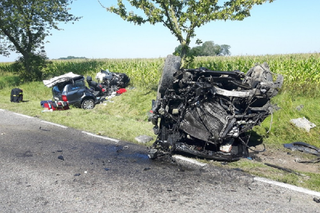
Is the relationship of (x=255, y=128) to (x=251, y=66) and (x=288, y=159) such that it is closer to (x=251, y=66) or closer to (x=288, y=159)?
(x=288, y=159)

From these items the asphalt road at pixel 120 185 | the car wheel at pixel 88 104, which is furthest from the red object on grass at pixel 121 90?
the asphalt road at pixel 120 185

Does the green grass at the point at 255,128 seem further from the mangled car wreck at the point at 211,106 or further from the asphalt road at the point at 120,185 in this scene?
the asphalt road at the point at 120,185

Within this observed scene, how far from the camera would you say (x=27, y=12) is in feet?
68.5

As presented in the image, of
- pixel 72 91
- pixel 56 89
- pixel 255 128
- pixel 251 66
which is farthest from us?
pixel 251 66

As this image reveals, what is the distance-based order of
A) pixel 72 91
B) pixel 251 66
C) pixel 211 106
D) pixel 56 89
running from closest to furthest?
pixel 211 106
pixel 72 91
pixel 56 89
pixel 251 66

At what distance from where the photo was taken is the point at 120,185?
4.96 metres

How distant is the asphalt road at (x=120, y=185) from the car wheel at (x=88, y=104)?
21.4ft

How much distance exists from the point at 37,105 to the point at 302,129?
11.7 metres

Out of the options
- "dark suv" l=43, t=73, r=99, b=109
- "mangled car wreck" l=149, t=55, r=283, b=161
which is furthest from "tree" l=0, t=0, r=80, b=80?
"mangled car wreck" l=149, t=55, r=283, b=161

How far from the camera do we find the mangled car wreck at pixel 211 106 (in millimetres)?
5859

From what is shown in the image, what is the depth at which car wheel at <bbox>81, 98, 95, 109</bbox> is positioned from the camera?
45.1 ft

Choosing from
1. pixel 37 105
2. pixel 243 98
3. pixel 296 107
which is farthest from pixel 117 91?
pixel 243 98

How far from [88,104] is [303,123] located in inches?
372

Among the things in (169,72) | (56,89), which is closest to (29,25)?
(56,89)
